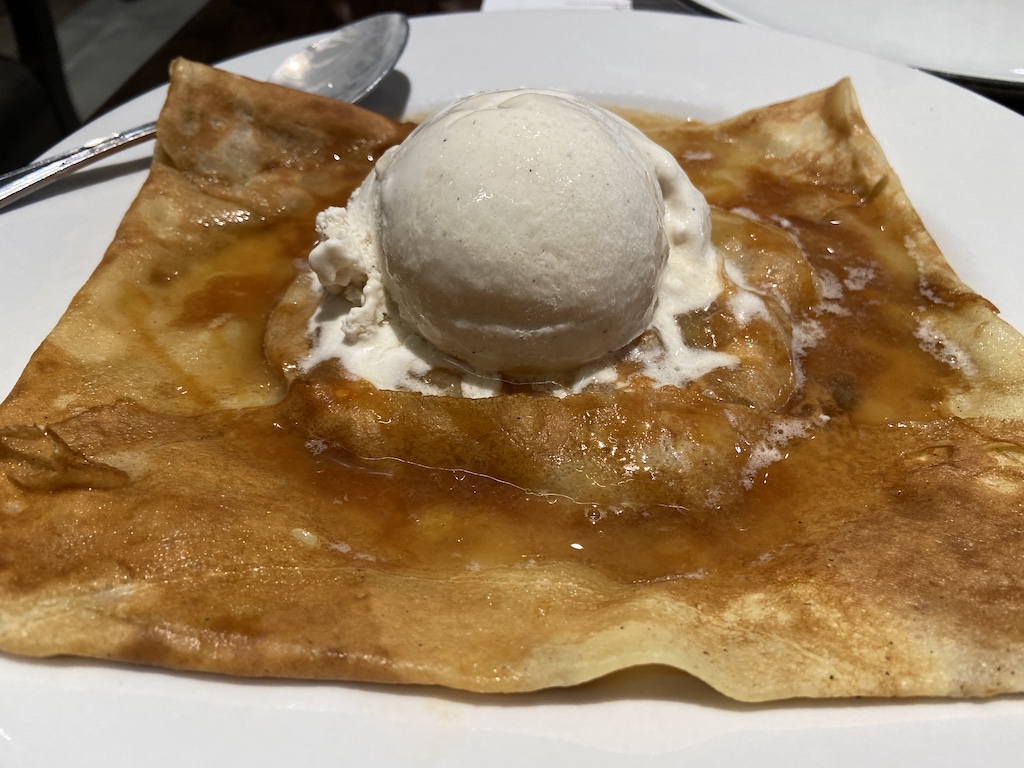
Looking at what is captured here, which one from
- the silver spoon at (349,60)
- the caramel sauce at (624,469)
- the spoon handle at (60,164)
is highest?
the silver spoon at (349,60)

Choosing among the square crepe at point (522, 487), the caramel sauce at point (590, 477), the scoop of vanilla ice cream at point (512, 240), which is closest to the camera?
the square crepe at point (522, 487)

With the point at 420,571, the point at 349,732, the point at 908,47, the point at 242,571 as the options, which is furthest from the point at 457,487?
the point at 908,47

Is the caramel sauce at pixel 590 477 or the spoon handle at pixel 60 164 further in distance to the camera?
the spoon handle at pixel 60 164

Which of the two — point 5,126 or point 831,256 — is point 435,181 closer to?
point 831,256

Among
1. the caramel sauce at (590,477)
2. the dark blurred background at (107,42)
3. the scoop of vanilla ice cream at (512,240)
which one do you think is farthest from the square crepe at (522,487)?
the dark blurred background at (107,42)

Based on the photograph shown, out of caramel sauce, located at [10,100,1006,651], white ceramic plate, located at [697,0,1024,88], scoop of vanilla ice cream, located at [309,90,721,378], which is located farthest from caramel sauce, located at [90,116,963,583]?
white ceramic plate, located at [697,0,1024,88]

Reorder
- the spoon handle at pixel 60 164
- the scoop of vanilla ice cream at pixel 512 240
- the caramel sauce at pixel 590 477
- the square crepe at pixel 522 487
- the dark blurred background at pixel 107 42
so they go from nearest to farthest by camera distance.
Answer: the square crepe at pixel 522 487 < the caramel sauce at pixel 590 477 < the scoop of vanilla ice cream at pixel 512 240 < the spoon handle at pixel 60 164 < the dark blurred background at pixel 107 42

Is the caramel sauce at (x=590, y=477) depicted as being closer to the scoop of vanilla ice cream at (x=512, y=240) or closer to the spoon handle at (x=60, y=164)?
the scoop of vanilla ice cream at (x=512, y=240)
